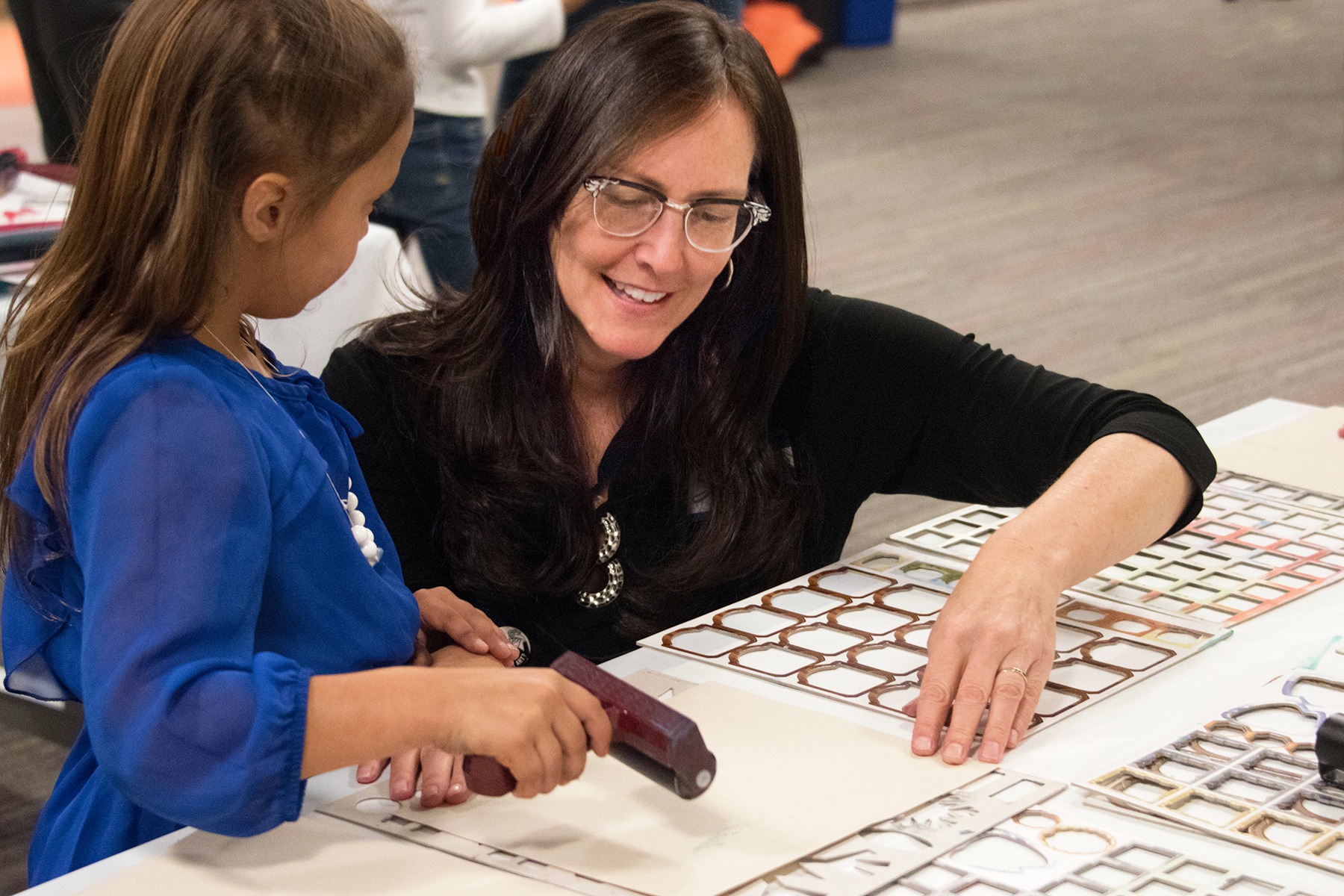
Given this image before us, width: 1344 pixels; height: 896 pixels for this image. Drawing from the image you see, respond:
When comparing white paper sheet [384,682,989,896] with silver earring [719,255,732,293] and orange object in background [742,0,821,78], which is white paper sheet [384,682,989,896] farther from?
orange object in background [742,0,821,78]

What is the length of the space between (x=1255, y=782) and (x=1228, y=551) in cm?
50

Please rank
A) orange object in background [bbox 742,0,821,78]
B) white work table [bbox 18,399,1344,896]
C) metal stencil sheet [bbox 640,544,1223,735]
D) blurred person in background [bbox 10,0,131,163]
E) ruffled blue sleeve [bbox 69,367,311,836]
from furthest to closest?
orange object in background [bbox 742,0,821,78], blurred person in background [bbox 10,0,131,163], metal stencil sheet [bbox 640,544,1223,735], white work table [bbox 18,399,1344,896], ruffled blue sleeve [bbox 69,367,311,836]

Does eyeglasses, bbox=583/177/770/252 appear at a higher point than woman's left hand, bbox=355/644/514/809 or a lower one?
higher

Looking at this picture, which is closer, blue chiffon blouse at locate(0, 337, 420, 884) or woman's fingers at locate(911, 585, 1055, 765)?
blue chiffon blouse at locate(0, 337, 420, 884)

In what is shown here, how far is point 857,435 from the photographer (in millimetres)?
1736

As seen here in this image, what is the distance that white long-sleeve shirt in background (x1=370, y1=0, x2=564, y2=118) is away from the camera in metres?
2.63

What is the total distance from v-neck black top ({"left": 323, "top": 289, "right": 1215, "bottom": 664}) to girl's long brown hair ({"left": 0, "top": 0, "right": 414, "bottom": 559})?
563 mm

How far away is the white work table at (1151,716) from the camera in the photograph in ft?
3.38

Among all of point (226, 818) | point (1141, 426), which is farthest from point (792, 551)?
point (226, 818)

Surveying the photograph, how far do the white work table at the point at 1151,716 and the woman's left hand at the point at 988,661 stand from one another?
3 cm

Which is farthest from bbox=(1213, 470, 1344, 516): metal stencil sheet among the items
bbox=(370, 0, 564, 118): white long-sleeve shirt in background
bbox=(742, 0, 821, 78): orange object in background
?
bbox=(742, 0, 821, 78): orange object in background

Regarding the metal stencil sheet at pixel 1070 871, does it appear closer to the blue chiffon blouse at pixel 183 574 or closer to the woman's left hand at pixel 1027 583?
the woman's left hand at pixel 1027 583

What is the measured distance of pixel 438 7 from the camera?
262cm

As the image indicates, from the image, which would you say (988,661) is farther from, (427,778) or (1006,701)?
(427,778)
